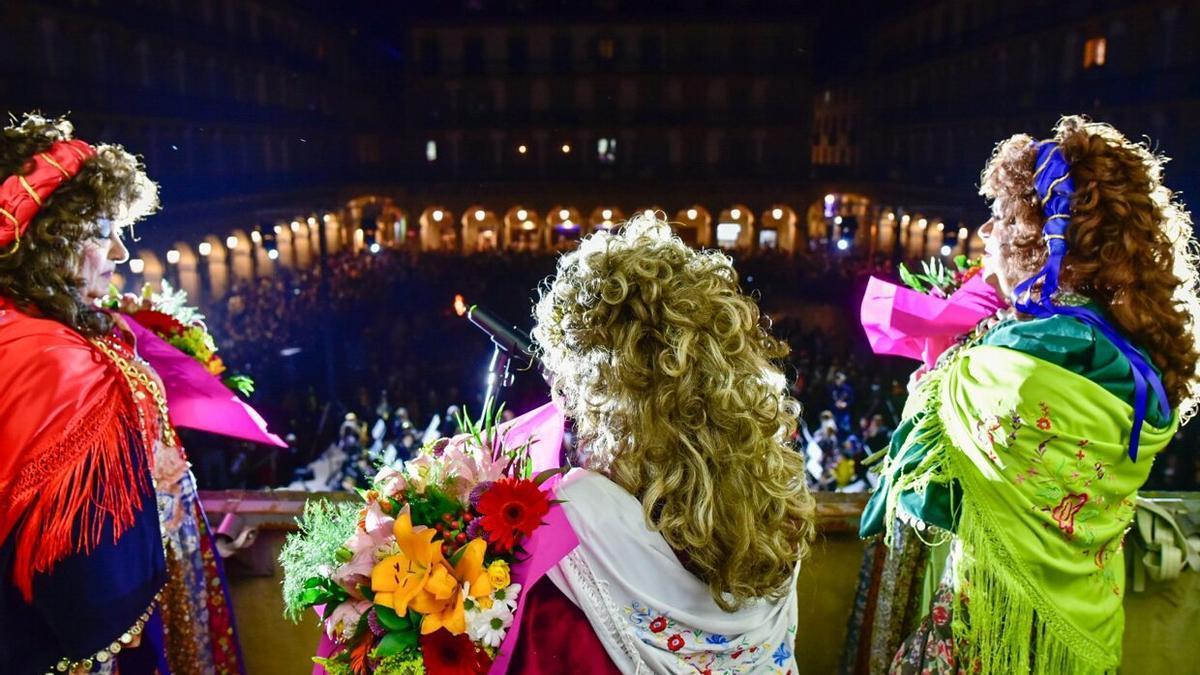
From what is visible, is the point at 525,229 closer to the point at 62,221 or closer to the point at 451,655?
the point at 62,221

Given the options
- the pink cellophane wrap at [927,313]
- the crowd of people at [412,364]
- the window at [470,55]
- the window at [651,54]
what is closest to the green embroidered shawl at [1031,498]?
the pink cellophane wrap at [927,313]

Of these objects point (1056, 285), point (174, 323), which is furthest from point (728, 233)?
point (1056, 285)

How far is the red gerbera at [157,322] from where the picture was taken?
280 centimetres

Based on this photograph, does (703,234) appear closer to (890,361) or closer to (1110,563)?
(890,361)

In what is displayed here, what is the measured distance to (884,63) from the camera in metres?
41.5

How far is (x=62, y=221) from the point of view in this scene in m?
2.24

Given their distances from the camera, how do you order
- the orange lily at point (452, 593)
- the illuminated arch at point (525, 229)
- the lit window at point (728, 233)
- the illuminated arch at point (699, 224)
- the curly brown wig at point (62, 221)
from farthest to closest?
the illuminated arch at point (525, 229) < the lit window at point (728, 233) < the illuminated arch at point (699, 224) < the curly brown wig at point (62, 221) < the orange lily at point (452, 593)

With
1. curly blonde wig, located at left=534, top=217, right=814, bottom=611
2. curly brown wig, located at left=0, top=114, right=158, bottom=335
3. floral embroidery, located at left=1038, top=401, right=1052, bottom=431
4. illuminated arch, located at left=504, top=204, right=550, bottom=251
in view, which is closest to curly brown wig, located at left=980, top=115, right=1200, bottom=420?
floral embroidery, located at left=1038, top=401, right=1052, bottom=431

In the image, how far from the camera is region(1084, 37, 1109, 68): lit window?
26.8 meters

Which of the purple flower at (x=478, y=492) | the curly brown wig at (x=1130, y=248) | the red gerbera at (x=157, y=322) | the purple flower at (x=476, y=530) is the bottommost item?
the purple flower at (x=476, y=530)

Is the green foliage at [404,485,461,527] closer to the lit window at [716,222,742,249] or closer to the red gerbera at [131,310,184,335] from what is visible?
the red gerbera at [131,310,184,335]

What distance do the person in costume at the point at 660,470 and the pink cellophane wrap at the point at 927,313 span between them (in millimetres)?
1020

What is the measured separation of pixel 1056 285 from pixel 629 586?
47.1 inches

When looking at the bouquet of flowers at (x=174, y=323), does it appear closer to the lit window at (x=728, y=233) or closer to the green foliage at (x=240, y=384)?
the green foliage at (x=240, y=384)
